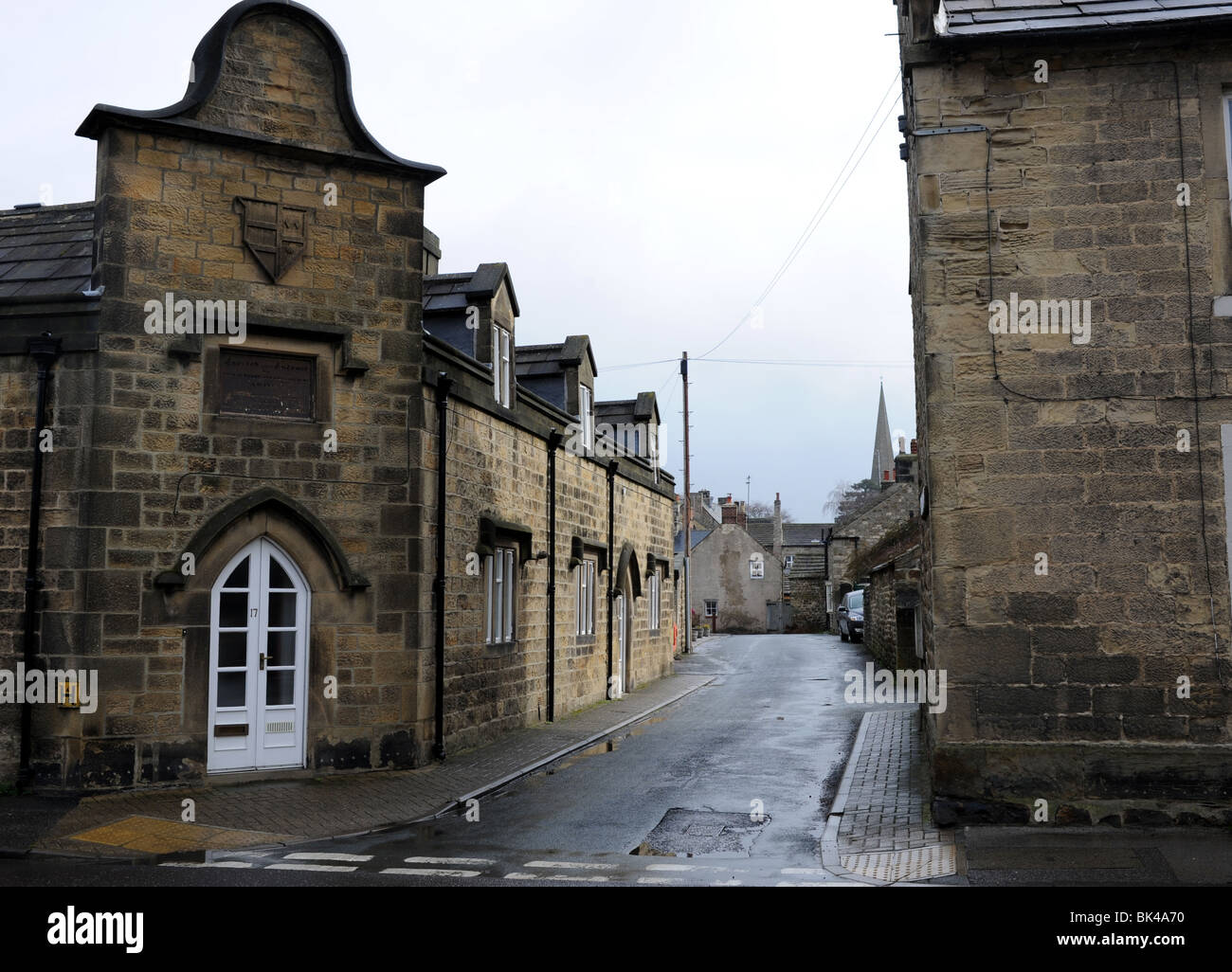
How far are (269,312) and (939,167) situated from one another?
721 centimetres

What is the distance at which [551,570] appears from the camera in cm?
1853

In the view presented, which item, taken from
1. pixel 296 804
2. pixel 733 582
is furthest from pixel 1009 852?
pixel 733 582

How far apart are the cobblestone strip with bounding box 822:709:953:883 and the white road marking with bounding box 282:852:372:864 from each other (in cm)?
359

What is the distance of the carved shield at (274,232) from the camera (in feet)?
40.6

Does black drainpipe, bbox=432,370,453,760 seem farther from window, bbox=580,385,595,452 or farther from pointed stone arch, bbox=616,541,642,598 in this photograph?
pointed stone arch, bbox=616,541,642,598

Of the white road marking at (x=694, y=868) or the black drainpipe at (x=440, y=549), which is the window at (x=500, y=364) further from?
the white road marking at (x=694, y=868)

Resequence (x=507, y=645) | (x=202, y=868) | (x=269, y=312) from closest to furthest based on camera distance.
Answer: (x=202, y=868)
(x=269, y=312)
(x=507, y=645)

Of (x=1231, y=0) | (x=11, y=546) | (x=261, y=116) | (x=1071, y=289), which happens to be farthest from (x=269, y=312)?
(x=1231, y=0)

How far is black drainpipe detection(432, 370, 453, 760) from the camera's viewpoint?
13.5 meters

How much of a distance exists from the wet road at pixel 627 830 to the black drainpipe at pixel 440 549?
148cm

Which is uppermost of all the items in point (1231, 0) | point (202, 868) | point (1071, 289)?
point (1231, 0)

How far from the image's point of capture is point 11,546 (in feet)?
38.1

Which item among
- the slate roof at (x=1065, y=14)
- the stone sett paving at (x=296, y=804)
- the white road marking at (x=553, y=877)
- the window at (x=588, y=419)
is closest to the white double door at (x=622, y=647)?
the window at (x=588, y=419)
